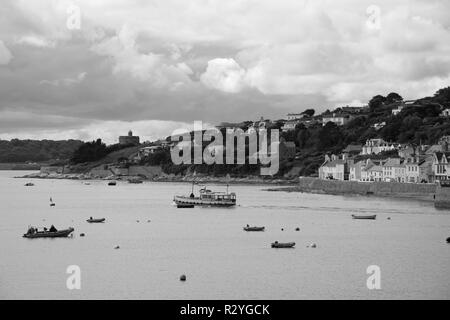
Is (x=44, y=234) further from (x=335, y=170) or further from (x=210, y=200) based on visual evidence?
(x=335, y=170)

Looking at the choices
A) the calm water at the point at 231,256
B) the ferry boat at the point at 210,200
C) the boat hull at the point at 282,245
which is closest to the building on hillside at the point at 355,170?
the ferry boat at the point at 210,200

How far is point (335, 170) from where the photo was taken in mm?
131000

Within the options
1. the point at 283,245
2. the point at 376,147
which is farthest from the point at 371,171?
the point at 283,245

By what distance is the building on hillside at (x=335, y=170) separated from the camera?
421ft

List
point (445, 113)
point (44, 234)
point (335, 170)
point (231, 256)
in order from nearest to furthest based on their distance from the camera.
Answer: point (231, 256)
point (44, 234)
point (335, 170)
point (445, 113)

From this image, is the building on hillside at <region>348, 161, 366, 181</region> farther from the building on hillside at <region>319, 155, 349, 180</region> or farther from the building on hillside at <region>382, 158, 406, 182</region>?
the building on hillside at <region>382, 158, 406, 182</region>

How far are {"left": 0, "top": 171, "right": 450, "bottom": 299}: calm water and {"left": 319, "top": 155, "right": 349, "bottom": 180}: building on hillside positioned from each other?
1762 inches

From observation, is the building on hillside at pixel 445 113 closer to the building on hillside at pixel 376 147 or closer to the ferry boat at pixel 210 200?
the building on hillside at pixel 376 147

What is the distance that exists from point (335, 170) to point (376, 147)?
63.5 ft

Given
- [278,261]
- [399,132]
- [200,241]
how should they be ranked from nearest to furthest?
[278,261] → [200,241] → [399,132]
